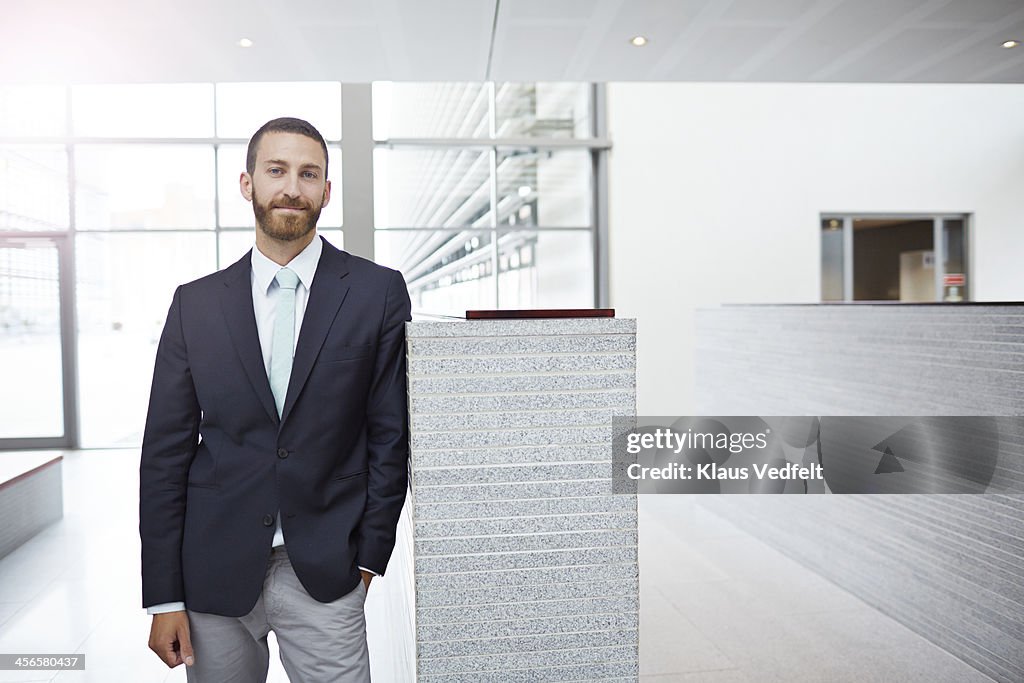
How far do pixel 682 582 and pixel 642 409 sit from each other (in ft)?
13.2

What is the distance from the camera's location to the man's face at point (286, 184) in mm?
1601

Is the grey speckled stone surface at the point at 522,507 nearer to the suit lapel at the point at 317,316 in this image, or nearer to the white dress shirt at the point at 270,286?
the suit lapel at the point at 317,316

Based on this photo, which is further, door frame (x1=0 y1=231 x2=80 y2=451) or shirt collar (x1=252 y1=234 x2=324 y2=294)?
door frame (x1=0 y1=231 x2=80 y2=451)

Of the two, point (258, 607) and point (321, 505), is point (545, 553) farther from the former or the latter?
point (258, 607)

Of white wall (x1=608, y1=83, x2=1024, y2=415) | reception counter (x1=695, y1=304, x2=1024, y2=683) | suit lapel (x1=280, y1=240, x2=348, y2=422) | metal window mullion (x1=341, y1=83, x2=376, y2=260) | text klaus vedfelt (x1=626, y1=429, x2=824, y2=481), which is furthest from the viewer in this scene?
metal window mullion (x1=341, y1=83, x2=376, y2=260)

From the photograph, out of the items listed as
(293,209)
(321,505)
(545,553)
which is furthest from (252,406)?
(545,553)

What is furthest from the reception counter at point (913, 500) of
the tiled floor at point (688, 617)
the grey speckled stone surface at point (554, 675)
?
the grey speckled stone surface at point (554, 675)

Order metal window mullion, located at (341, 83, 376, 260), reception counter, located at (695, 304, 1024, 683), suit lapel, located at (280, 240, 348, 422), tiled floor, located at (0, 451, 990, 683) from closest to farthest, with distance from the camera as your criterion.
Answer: suit lapel, located at (280, 240, 348, 422) < reception counter, located at (695, 304, 1024, 683) < tiled floor, located at (0, 451, 990, 683) < metal window mullion, located at (341, 83, 376, 260)

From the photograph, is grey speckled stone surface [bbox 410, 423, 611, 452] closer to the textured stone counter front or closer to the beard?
the textured stone counter front

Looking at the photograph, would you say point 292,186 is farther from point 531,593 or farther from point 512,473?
point 531,593

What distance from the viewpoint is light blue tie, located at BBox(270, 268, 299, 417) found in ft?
5.32

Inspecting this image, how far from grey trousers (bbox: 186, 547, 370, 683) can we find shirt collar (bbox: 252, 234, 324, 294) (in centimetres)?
54

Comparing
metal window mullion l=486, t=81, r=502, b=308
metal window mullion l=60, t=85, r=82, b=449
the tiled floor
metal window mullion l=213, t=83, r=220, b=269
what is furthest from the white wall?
metal window mullion l=60, t=85, r=82, b=449

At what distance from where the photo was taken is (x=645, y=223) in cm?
859
